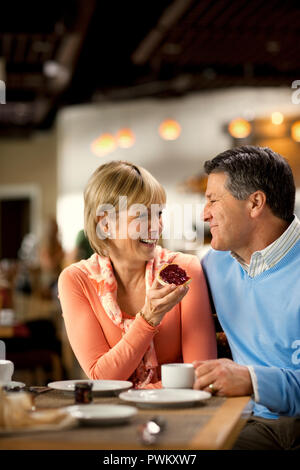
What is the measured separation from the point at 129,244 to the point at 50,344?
119 inches

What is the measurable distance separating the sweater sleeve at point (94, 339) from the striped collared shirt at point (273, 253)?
1.21 feet

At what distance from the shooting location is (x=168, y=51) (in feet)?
25.4

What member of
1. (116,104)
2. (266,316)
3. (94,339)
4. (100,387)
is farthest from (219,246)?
(116,104)

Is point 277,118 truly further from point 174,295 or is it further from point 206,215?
point 174,295

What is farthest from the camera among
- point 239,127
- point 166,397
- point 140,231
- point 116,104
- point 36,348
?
point 116,104

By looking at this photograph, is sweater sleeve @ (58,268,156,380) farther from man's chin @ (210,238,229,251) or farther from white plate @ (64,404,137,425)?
white plate @ (64,404,137,425)

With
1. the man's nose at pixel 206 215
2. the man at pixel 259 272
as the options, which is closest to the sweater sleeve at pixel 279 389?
the man at pixel 259 272

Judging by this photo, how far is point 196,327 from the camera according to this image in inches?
83.9

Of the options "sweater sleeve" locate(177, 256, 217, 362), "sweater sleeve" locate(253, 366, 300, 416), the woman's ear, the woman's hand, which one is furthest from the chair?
"sweater sleeve" locate(253, 366, 300, 416)

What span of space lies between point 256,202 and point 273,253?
0.61 ft

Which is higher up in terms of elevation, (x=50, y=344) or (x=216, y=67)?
(x=216, y=67)

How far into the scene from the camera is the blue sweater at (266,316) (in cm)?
194

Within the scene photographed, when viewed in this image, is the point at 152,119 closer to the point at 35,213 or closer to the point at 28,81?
the point at 28,81

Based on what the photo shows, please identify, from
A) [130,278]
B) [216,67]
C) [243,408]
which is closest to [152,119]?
[216,67]
